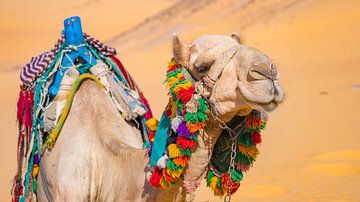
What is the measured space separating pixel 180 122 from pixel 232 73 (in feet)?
1.20

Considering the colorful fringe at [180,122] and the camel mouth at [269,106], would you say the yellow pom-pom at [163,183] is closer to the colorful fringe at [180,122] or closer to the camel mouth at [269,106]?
the colorful fringe at [180,122]

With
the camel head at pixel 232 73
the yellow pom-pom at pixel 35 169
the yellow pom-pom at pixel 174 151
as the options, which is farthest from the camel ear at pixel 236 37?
the yellow pom-pom at pixel 35 169

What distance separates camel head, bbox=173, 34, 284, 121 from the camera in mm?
2643

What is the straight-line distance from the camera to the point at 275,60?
2961 millimetres

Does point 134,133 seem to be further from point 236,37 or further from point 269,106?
point 269,106

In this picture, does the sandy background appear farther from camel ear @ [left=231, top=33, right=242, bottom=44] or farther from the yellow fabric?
the yellow fabric

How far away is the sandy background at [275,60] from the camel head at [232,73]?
31 centimetres

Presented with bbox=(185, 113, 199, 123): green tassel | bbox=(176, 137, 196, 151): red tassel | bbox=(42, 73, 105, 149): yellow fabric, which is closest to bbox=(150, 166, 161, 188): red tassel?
bbox=(176, 137, 196, 151): red tassel

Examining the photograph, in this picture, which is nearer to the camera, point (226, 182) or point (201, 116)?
point (201, 116)

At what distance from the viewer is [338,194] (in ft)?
25.3

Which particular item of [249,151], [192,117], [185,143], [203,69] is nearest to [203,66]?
[203,69]

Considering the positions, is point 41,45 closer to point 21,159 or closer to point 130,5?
point 130,5

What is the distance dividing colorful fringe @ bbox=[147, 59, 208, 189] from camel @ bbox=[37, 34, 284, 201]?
53 millimetres

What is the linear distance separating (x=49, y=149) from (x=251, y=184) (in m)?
4.64
